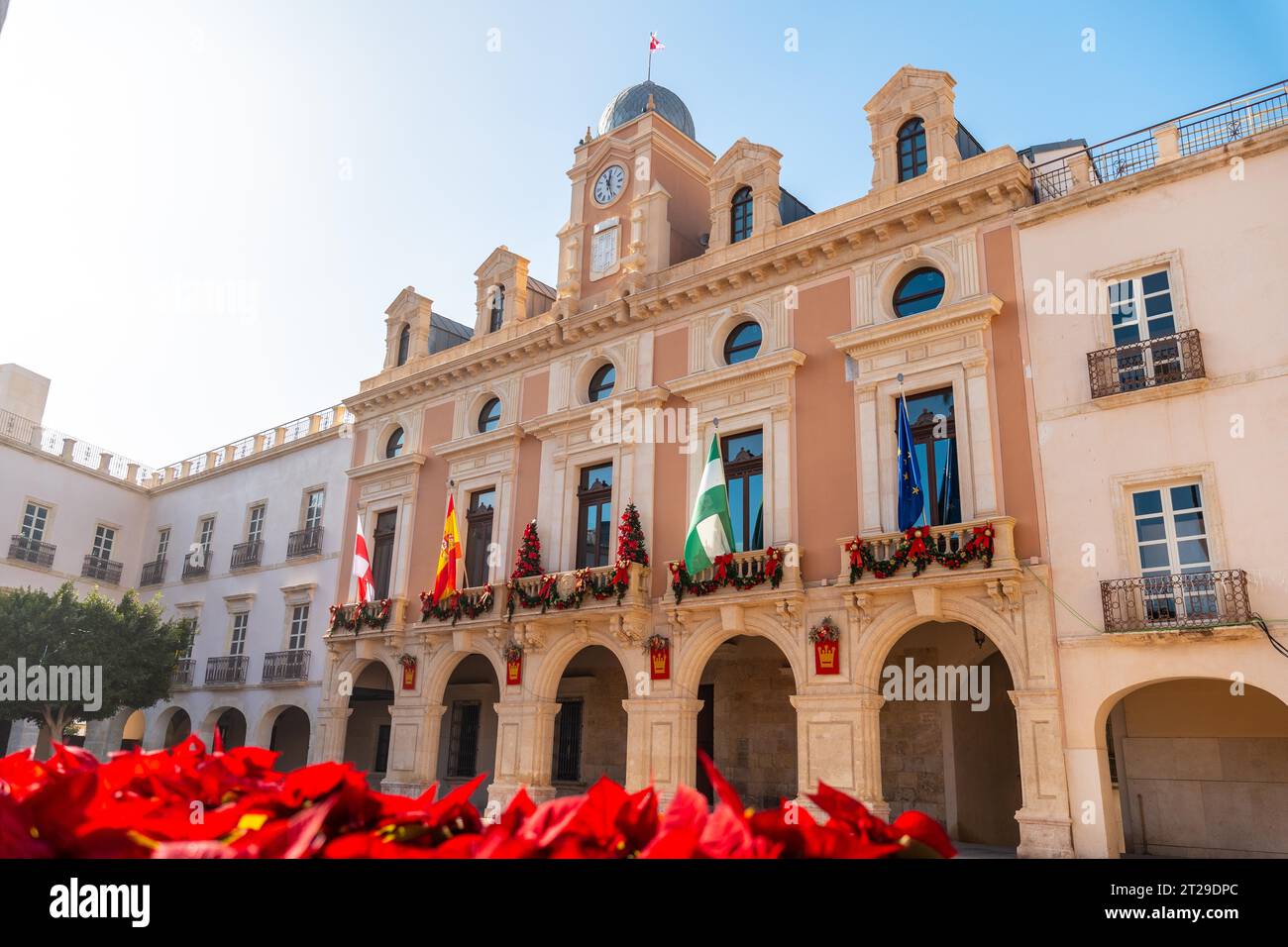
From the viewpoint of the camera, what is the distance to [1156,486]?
49.2 ft

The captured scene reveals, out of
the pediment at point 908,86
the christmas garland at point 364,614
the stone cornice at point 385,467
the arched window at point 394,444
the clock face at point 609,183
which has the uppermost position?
the clock face at point 609,183

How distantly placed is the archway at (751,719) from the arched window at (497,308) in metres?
11.1

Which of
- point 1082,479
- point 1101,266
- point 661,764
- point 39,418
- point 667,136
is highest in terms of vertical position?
point 667,136

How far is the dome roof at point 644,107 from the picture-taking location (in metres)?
27.0

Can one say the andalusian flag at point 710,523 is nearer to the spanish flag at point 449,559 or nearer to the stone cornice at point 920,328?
the stone cornice at point 920,328

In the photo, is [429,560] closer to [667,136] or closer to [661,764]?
[661,764]

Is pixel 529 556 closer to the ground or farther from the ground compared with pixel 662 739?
farther from the ground

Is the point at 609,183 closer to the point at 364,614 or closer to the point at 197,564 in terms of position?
the point at 364,614

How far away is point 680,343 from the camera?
70.4 ft

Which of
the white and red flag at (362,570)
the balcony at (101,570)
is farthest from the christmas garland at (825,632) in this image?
the balcony at (101,570)

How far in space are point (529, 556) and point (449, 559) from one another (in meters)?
1.95

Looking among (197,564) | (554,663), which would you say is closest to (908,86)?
(554,663)
